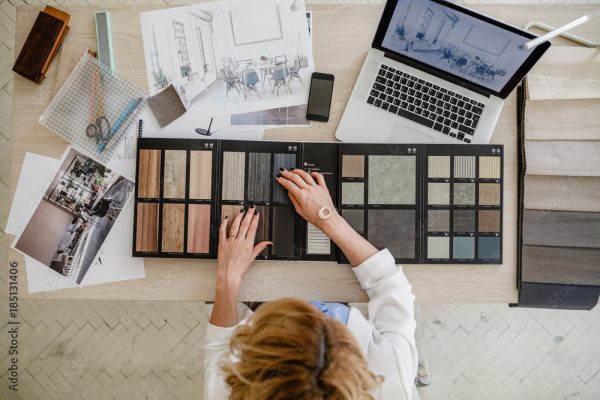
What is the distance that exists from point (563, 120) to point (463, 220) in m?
0.46

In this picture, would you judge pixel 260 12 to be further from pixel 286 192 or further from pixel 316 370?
pixel 316 370

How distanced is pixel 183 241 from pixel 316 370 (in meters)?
0.73

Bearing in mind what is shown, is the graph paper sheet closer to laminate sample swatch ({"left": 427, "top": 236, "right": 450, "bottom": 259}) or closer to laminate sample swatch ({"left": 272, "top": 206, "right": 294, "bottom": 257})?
laminate sample swatch ({"left": 272, "top": 206, "right": 294, "bottom": 257})

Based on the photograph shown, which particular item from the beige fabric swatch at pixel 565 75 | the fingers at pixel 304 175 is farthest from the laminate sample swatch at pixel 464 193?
the fingers at pixel 304 175

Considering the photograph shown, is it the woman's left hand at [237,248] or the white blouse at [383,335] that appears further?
the woman's left hand at [237,248]

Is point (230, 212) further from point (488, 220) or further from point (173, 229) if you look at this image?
point (488, 220)

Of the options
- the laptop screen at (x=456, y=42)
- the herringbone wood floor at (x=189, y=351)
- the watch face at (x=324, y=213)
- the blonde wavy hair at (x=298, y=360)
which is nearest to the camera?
the blonde wavy hair at (x=298, y=360)

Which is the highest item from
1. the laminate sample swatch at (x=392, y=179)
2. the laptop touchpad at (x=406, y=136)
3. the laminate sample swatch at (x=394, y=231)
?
the laptop touchpad at (x=406, y=136)

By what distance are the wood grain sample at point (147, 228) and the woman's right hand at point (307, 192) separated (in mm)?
424

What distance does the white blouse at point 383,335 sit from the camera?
4.08ft

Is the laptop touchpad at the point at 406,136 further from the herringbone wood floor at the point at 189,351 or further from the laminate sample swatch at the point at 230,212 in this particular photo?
the herringbone wood floor at the point at 189,351

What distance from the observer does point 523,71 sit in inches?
52.6

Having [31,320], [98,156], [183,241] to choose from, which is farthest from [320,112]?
[31,320]

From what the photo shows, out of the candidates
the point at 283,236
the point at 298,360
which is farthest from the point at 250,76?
the point at 298,360
